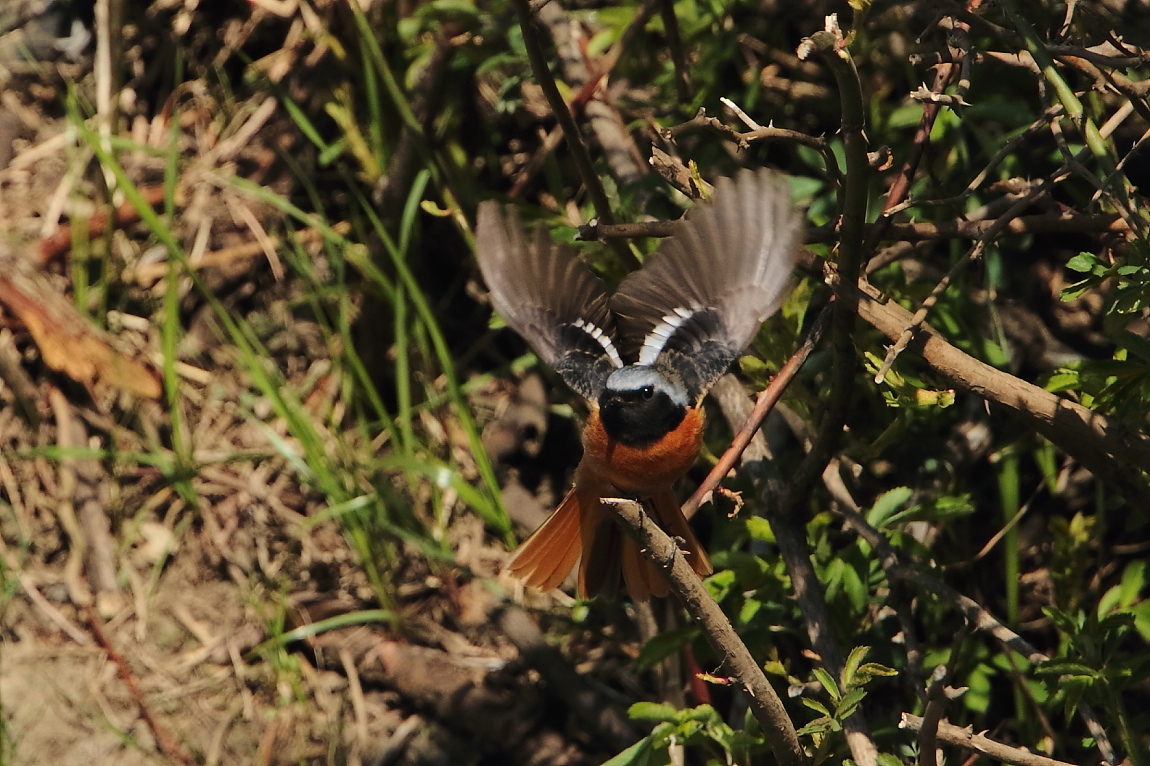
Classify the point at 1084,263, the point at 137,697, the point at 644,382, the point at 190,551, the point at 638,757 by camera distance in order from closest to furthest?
the point at 1084,263 < the point at 638,757 < the point at 644,382 < the point at 137,697 < the point at 190,551

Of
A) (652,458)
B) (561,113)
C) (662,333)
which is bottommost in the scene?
(652,458)

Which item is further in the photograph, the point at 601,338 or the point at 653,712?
the point at 601,338

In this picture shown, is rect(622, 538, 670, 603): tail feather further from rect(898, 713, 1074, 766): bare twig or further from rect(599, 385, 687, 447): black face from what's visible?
rect(898, 713, 1074, 766): bare twig

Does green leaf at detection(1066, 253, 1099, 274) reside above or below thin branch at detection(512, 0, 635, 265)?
below

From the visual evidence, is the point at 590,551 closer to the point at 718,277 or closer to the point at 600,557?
the point at 600,557

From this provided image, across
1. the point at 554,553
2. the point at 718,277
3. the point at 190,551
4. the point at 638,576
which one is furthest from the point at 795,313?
the point at 190,551

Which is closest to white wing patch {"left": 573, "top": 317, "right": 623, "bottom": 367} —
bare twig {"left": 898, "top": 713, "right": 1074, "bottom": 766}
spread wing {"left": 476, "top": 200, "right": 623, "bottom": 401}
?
spread wing {"left": 476, "top": 200, "right": 623, "bottom": 401}

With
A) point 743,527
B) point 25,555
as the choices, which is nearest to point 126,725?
point 25,555

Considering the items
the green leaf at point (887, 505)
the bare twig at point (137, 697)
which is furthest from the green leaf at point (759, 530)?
the bare twig at point (137, 697)
